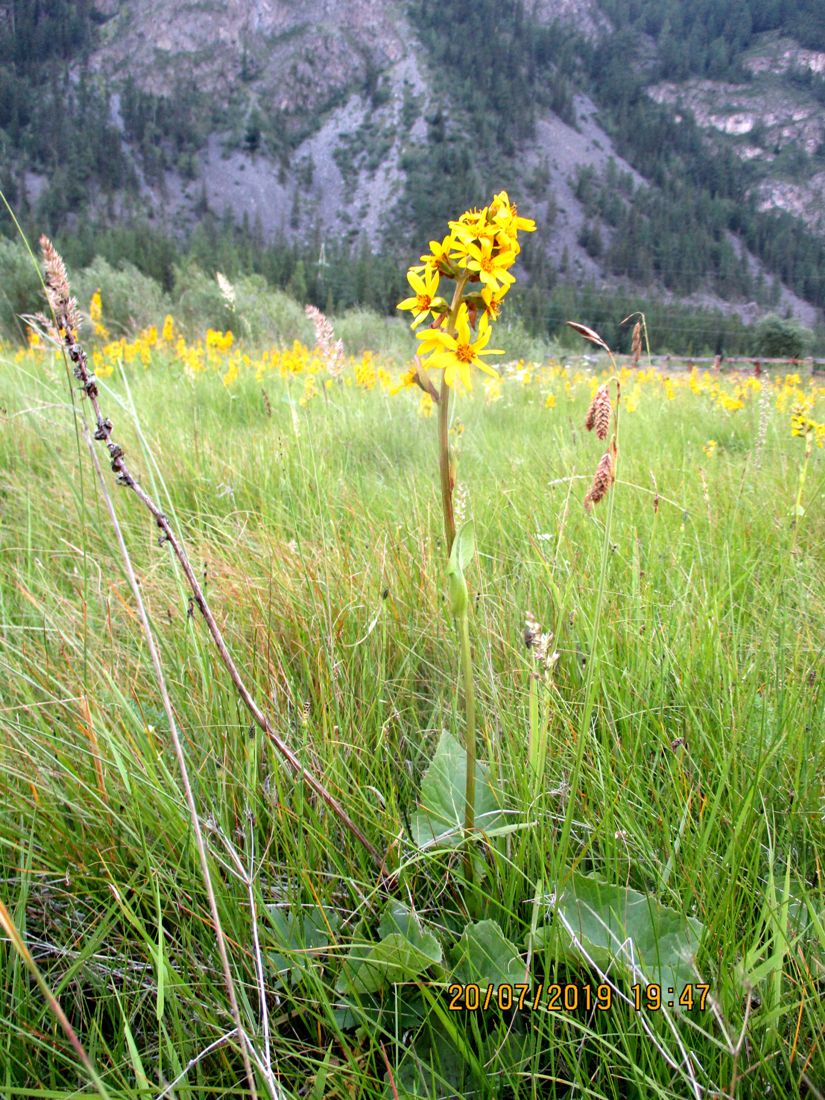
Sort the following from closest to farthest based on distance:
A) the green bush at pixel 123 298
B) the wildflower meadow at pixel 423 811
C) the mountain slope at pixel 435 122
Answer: the wildflower meadow at pixel 423 811 < the green bush at pixel 123 298 < the mountain slope at pixel 435 122

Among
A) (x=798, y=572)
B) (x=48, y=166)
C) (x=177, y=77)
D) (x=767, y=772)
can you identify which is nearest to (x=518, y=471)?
(x=798, y=572)

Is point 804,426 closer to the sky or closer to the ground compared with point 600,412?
closer to the ground

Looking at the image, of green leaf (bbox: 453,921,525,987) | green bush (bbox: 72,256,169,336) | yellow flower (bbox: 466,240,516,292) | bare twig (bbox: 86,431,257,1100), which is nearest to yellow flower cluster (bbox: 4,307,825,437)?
yellow flower (bbox: 466,240,516,292)

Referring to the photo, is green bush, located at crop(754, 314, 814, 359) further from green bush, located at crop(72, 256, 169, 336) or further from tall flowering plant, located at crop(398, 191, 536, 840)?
tall flowering plant, located at crop(398, 191, 536, 840)

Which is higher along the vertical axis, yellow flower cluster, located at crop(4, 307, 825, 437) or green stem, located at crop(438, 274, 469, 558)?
green stem, located at crop(438, 274, 469, 558)

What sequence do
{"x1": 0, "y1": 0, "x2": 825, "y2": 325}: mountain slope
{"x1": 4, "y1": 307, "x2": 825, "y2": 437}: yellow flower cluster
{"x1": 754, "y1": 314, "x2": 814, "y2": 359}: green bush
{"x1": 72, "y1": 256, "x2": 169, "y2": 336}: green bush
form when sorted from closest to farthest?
{"x1": 4, "y1": 307, "x2": 825, "y2": 437}: yellow flower cluster
{"x1": 72, "y1": 256, "x2": 169, "y2": 336}: green bush
{"x1": 754, "y1": 314, "x2": 814, "y2": 359}: green bush
{"x1": 0, "y1": 0, "x2": 825, "y2": 325}: mountain slope

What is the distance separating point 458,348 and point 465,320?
0.04m

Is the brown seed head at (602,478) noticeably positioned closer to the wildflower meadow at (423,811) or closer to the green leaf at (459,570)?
the wildflower meadow at (423,811)

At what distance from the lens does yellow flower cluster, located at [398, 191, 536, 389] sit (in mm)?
831

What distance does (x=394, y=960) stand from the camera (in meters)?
0.76

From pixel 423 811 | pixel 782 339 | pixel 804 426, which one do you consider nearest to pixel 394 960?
pixel 423 811
